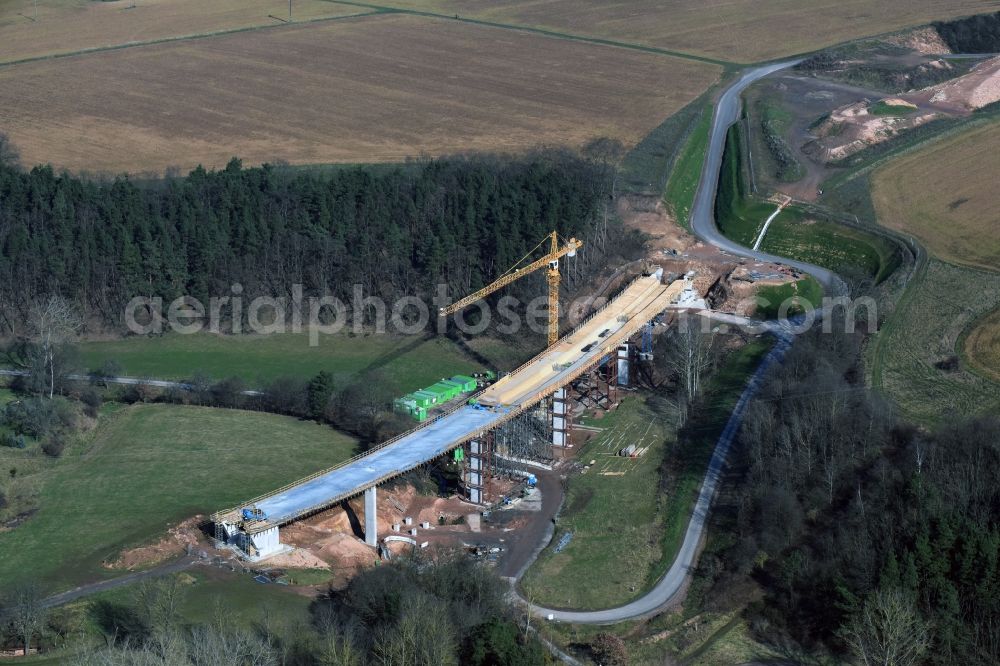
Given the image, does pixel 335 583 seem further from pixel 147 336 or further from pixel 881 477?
pixel 147 336

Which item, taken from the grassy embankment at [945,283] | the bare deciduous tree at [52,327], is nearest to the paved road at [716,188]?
the grassy embankment at [945,283]

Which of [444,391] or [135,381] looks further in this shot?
[135,381]

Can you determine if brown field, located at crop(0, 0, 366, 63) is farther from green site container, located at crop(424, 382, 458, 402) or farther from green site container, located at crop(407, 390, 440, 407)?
green site container, located at crop(407, 390, 440, 407)

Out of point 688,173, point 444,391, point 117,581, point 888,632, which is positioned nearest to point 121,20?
point 688,173

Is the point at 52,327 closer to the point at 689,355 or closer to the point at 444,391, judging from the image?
the point at 444,391

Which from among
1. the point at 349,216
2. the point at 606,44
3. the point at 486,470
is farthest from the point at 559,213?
the point at 606,44

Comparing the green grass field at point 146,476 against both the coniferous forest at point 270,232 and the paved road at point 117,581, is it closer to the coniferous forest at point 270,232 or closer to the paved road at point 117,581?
the paved road at point 117,581
